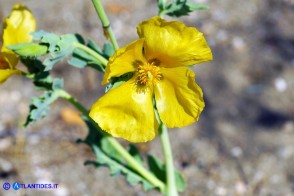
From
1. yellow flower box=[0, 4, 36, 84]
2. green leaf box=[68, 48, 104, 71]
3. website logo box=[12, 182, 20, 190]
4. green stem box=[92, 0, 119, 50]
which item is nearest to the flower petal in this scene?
yellow flower box=[0, 4, 36, 84]

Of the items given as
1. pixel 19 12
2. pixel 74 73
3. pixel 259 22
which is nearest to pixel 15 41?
pixel 19 12

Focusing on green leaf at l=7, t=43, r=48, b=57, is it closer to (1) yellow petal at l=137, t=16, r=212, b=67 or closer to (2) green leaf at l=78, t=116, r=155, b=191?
(1) yellow petal at l=137, t=16, r=212, b=67

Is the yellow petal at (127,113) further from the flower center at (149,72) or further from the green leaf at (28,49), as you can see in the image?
the green leaf at (28,49)

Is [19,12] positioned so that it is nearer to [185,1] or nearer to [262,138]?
[185,1]

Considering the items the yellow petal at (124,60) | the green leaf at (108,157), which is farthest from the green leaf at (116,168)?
the yellow petal at (124,60)

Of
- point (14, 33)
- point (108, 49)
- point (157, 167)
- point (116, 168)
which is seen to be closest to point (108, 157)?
point (116, 168)
